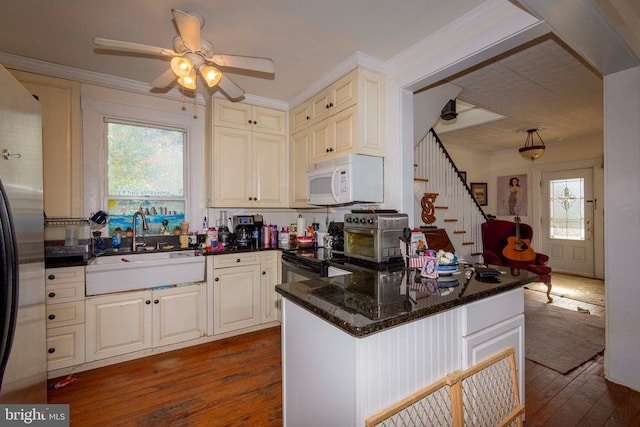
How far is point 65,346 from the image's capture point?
227 cm

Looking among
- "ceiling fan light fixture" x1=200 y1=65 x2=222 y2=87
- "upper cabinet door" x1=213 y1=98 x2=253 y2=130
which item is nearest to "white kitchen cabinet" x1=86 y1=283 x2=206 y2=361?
"upper cabinet door" x1=213 y1=98 x2=253 y2=130

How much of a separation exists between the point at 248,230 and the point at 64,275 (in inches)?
65.3

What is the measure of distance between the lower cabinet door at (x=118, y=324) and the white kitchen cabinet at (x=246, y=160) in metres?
1.19

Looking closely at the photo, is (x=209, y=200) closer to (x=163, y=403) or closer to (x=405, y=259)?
(x=163, y=403)

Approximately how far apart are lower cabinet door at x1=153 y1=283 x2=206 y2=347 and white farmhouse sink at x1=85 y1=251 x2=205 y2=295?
102mm

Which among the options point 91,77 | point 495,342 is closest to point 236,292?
point 495,342

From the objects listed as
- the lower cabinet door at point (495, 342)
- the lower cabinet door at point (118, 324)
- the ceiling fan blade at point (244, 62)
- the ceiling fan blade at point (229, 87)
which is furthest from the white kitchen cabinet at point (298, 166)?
the lower cabinet door at point (495, 342)

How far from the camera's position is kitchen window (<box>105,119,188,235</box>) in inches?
118

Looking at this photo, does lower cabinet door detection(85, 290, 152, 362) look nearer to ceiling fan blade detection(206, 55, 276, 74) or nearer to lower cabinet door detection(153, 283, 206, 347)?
lower cabinet door detection(153, 283, 206, 347)

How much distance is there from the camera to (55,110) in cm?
261

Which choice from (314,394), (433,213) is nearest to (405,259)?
(314,394)

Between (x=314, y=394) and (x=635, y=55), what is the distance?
2812 mm

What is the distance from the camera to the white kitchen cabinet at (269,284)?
3.16m

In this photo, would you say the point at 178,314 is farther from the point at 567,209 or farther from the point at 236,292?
the point at 567,209
